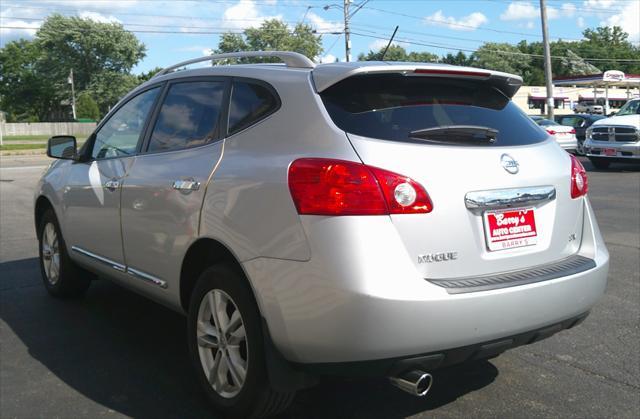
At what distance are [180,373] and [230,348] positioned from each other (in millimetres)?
859

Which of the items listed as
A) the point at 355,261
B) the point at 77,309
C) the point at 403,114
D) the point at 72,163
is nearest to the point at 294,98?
the point at 403,114

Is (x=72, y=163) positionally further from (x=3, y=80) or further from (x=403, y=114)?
(x=3, y=80)

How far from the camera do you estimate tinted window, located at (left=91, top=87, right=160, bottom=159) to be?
4336 mm

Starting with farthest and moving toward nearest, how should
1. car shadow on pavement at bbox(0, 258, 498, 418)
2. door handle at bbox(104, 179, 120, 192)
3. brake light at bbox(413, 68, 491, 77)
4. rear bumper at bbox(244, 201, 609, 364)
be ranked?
door handle at bbox(104, 179, 120, 192) < car shadow on pavement at bbox(0, 258, 498, 418) < brake light at bbox(413, 68, 491, 77) < rear bumper at bbox(244, 201, 609, 364)

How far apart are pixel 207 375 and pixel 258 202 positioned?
3.42 ft

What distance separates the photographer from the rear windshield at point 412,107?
292cm

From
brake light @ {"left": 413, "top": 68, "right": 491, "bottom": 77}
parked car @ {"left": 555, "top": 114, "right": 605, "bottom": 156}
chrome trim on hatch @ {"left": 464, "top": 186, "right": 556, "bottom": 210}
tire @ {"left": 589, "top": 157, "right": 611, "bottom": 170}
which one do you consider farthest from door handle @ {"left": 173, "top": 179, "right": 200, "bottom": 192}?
parked car @ {"left": 555, "top": 114, "right": 605, "bottom": 156}

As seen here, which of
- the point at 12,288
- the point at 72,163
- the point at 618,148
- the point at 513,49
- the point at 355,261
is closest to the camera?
the point at 355,261

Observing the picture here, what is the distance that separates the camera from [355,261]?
8.55 feet

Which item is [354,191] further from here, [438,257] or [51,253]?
[51,253]

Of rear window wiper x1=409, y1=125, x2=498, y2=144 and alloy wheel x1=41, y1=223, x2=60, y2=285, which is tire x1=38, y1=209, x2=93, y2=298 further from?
rear window wiper x1=409, y1=125, x2=498, y2=144

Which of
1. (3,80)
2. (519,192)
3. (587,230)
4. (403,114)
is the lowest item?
(587,230)

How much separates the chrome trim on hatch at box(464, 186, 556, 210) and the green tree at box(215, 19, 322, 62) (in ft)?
316

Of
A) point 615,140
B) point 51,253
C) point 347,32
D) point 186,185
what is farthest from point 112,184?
point 347,32
